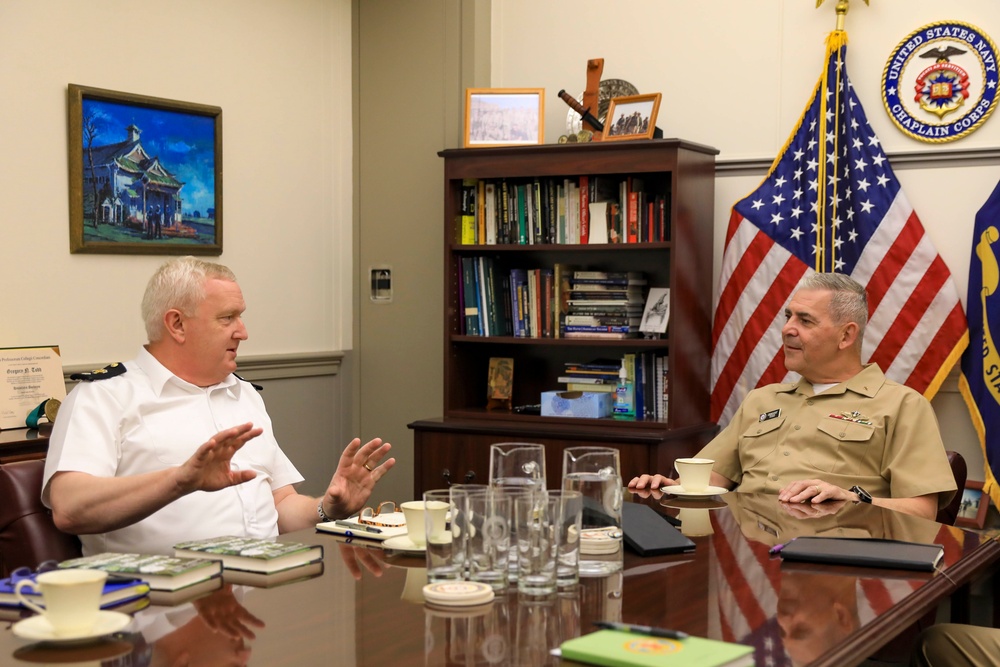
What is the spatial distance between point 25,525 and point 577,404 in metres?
2.42

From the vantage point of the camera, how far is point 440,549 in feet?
5.45

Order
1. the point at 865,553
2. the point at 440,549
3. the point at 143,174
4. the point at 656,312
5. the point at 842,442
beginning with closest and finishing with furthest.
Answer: the point at 440,549, the point at 865,553, the point at 842,442, the point at 143,174, the point at 656,312

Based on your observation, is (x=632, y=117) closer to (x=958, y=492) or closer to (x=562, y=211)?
(x=562, y=211)

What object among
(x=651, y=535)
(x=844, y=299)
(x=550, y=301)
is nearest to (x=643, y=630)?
(x=651, y=535)

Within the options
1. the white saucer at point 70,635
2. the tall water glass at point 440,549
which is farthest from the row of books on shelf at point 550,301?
the white saucer at point 70,635

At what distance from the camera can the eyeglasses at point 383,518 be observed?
2.19m

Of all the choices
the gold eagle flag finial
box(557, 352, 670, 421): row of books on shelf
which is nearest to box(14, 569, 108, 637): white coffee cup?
box(557, 352, 670, 421): row of books on shelf

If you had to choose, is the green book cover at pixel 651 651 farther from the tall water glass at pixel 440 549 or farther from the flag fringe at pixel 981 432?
the flag fringe at pixel 981 432

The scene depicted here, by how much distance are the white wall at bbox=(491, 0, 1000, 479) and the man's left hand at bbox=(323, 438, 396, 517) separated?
2419mm

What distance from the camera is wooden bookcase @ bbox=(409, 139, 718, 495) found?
4.03 m

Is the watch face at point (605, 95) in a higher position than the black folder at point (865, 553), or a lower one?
higher

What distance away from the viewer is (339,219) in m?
4.98

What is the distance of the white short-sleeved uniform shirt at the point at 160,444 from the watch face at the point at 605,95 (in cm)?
218

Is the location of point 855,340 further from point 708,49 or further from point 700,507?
point 708,49
